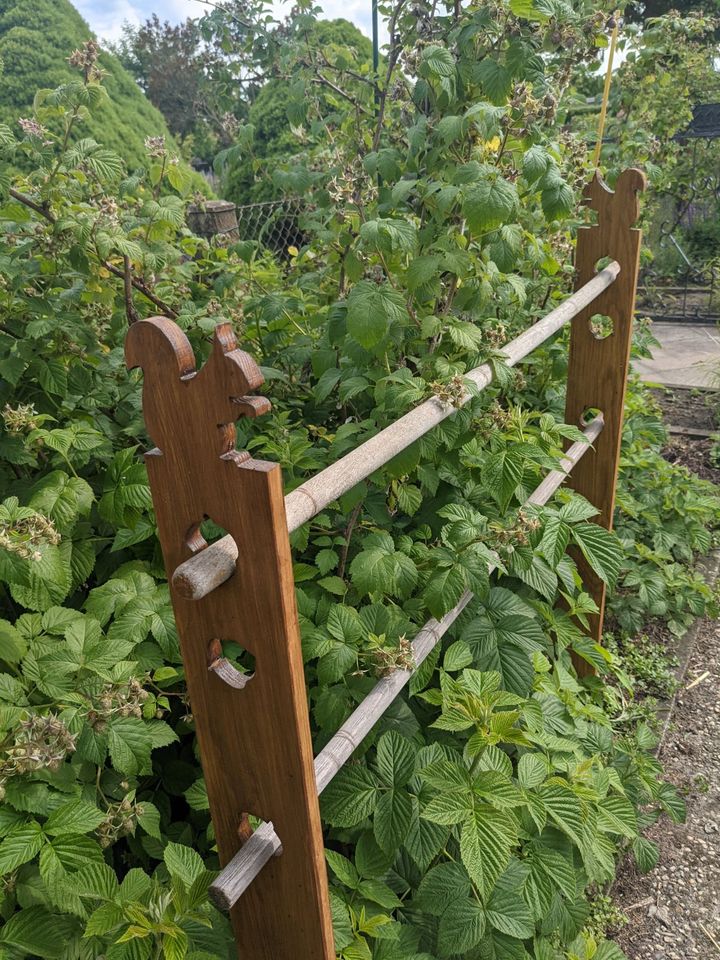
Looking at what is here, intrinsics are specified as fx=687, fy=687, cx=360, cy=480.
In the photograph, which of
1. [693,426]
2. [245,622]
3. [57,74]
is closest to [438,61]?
[245,622]

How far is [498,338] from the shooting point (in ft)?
5.41

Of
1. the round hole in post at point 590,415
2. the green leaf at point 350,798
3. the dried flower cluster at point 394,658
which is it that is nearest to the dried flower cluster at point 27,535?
the dried flower cluster at point 394,658

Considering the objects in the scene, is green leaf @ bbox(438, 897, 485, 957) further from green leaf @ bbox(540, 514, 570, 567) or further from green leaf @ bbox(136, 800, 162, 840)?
green leaf @ bbox(540, 514, 570, 567)

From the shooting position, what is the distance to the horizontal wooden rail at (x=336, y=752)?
91cm

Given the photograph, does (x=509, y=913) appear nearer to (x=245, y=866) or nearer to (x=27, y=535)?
(x=245, y=866)

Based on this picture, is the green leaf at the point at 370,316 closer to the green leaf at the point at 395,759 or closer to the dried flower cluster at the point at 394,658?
the dried flower cluster at the point at 394,658

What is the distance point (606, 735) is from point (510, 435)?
0.93 meters

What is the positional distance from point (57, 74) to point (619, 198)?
6320 mm

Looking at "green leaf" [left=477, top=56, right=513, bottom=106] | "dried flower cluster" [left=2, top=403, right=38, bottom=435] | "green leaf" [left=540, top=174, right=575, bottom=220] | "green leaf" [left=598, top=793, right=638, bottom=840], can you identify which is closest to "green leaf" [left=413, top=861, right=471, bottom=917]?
"green leaf" [left=598, top=793, right=638, bottom=840]

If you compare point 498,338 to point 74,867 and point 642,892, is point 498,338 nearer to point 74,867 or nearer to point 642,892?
point 74,867

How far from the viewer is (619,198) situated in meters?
2.18

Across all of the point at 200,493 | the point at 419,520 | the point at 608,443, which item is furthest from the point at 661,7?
the point at 200,493

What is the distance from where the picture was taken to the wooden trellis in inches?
28.7

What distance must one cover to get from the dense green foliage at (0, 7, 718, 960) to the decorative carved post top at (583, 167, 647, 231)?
24cm
